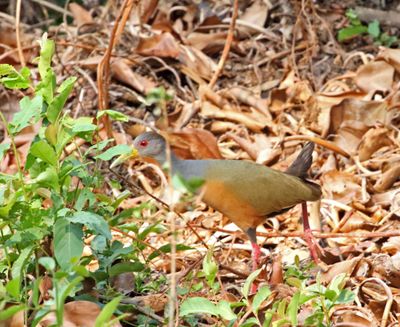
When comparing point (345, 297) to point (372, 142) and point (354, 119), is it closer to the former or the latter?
point (372, 142)

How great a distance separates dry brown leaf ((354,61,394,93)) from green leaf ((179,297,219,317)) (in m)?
2.91

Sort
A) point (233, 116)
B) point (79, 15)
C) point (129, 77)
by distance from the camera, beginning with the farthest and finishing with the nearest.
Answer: point (79, 15) → point (129, 77) → point (233, 116)

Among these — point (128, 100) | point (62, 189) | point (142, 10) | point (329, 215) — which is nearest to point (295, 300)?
point (62, 189)

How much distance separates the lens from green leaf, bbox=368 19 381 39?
6367mm

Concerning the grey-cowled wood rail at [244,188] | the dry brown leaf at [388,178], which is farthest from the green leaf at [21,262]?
the dry brown leaf at [388,178]

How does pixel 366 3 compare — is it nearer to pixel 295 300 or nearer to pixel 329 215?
pixel 329 215

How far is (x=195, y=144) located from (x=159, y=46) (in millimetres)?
1103

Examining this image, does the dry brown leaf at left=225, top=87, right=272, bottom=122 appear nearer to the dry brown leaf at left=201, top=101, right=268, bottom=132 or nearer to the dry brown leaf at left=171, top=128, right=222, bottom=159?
the dry brown leaf at left=201, top=101, right=268, bottom=132

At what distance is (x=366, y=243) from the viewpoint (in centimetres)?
440

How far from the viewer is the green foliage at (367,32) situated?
6332mm

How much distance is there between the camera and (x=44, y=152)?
319 cm

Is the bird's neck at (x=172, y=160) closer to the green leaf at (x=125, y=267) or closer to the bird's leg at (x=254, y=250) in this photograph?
the bird's leg at (x=254, y=250)

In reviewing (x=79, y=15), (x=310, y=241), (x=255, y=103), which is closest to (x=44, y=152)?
(x=310, y=241)

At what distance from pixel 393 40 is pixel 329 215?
1.86 metres
